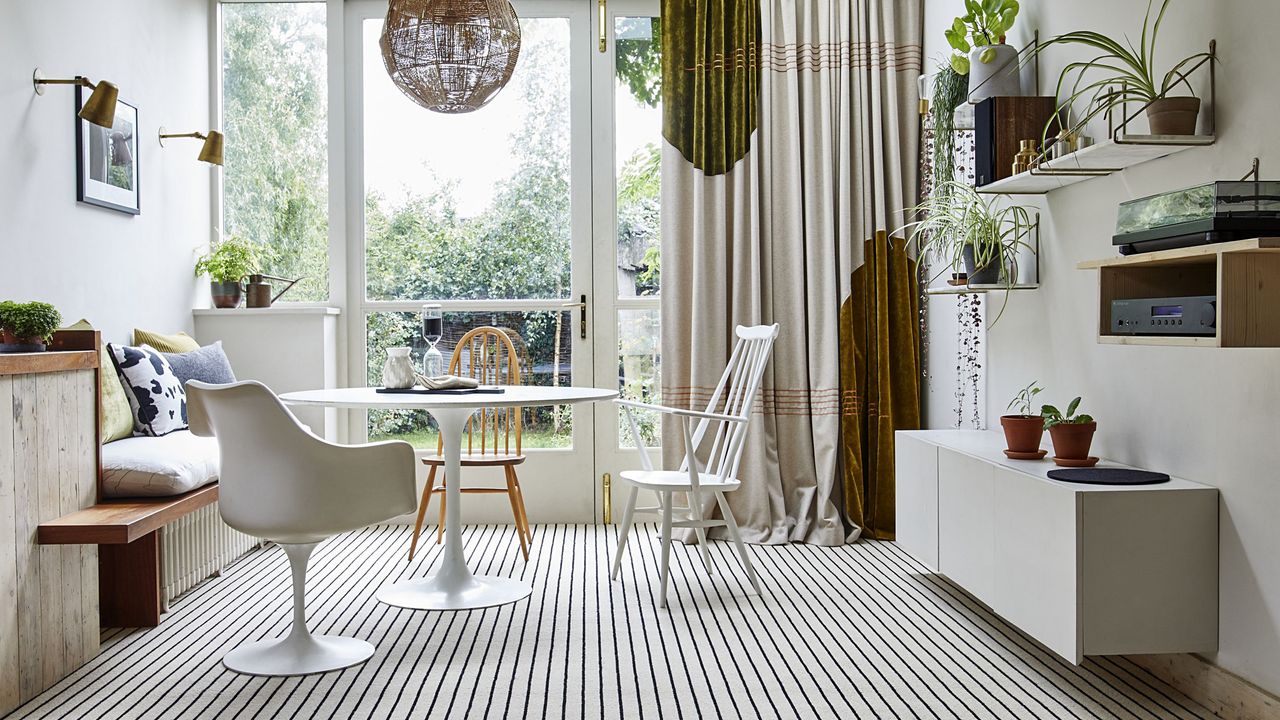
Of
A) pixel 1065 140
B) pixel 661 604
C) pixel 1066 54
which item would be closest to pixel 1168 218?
pixel 1065 140

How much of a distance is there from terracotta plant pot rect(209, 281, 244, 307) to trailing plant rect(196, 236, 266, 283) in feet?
0.08

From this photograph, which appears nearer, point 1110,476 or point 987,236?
point 1110,476

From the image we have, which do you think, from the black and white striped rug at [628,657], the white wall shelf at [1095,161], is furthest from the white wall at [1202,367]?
the black and white striped rug at [628,657]

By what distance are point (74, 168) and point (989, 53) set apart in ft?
10.7

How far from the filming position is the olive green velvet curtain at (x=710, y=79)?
463 centimetres

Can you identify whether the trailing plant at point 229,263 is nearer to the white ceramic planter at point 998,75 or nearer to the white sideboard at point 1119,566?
the white ceramic planter at point 998,75

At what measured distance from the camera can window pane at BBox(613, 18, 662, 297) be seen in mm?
4945

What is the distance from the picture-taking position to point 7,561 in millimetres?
2529

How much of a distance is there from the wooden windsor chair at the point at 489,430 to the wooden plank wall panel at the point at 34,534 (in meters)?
1.29

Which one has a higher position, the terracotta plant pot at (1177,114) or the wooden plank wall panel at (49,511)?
the terracotta plant pot at (1177,114)

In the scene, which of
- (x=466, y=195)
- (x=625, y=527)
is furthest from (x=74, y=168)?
(x=625, y=527)

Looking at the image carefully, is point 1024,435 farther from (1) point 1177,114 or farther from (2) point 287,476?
(2) point 287,476

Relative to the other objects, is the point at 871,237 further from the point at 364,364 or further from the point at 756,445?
the point at 364,364

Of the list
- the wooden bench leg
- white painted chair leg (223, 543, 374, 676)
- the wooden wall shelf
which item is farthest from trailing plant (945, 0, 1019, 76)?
the wooden bench leg
